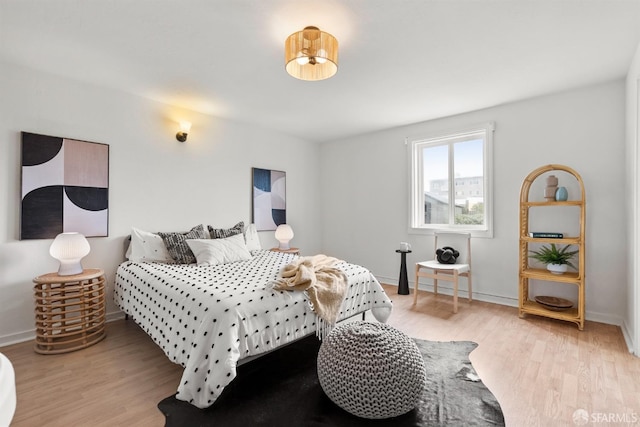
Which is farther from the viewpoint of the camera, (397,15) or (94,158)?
(94,158)

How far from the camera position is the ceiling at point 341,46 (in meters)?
2.01

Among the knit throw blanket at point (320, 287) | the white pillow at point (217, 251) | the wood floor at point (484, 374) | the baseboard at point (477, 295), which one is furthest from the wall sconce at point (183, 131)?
the baseboard at point (477, 295)

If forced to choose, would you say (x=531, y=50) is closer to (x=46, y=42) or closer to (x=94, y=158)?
(x=46, y=42)

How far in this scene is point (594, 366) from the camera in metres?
2.26

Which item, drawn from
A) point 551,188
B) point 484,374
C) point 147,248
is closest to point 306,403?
point 484,374

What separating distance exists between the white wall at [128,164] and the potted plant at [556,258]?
3.44 m

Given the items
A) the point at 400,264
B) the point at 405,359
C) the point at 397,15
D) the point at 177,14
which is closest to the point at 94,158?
the point at 177,14

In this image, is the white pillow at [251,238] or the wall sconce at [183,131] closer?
the wall sconce at [183,131]

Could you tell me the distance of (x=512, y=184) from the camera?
12.0 feet

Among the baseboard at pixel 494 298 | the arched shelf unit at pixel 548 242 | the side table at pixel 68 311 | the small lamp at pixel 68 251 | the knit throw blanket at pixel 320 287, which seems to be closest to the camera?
the knit throw blanket at pixel 320 287

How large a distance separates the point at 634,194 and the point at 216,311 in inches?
131

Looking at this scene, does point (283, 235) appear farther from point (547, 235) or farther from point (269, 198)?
point (547, 235)

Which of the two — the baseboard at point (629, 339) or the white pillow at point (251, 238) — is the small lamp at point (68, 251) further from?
the baseboard at point (629, 339)

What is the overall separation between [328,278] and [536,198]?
2704 millimetres
